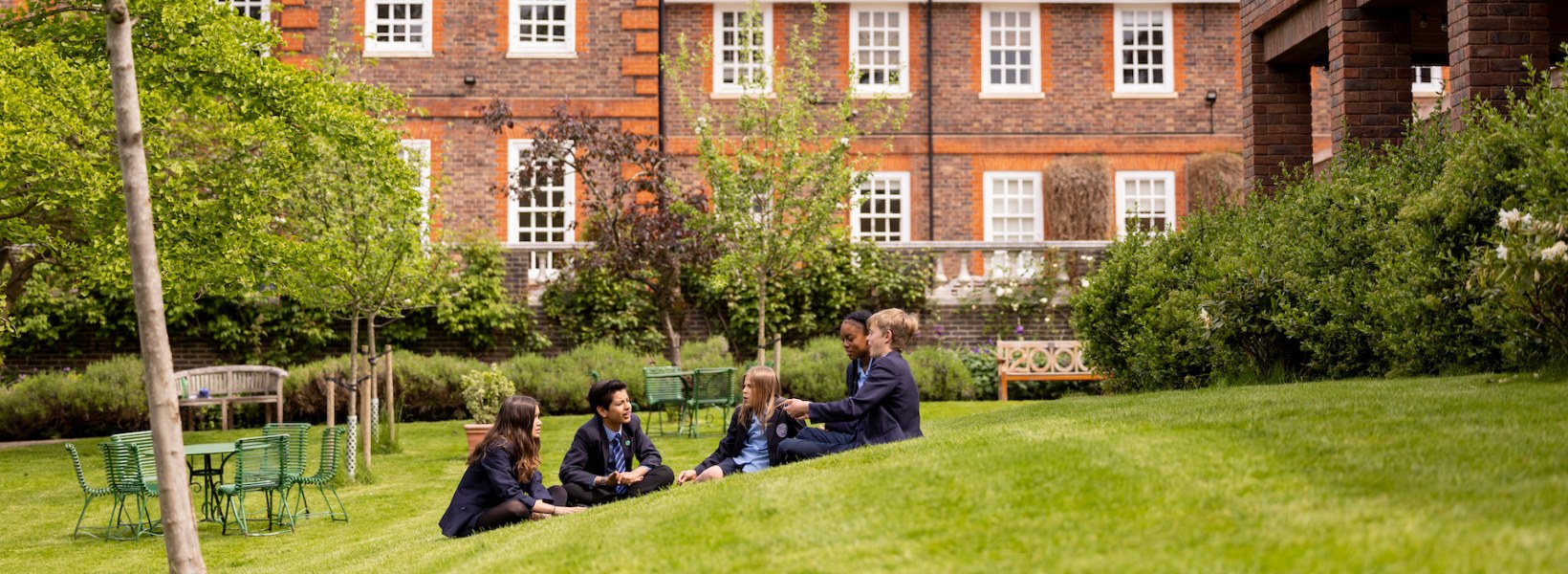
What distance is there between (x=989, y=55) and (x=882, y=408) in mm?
17968

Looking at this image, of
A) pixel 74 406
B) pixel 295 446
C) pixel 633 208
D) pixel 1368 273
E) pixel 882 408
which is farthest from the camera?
pixel 633 208

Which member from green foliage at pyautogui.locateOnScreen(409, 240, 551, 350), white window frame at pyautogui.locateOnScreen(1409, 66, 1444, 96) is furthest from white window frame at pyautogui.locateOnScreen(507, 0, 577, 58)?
white window frame at pyautogui.locateOnScreen(1409, 66, 1444, 96)

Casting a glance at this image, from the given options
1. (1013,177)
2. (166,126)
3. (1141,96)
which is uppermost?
(1141,96)

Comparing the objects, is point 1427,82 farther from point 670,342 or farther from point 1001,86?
point 670,342

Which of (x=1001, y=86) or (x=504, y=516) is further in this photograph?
(x=1001, y=86)

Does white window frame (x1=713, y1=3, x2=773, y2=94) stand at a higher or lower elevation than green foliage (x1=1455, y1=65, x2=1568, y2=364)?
higher

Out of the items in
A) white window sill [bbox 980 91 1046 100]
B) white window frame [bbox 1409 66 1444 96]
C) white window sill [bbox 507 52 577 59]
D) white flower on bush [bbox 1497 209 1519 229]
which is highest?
white window sill [bbox 507 52 577 59]

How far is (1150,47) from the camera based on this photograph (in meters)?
26.4

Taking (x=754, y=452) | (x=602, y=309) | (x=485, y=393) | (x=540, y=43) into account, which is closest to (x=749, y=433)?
(x=754, y=452)

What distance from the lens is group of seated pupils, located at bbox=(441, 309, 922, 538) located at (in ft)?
30.3

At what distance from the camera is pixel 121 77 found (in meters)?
7.21

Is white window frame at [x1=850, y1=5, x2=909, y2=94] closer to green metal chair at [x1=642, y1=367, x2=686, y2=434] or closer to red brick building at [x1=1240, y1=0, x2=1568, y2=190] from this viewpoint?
green metal chair at [x1=642, y1=367, x2=686, y2=434]

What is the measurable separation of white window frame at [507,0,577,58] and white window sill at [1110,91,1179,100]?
31.8 ft

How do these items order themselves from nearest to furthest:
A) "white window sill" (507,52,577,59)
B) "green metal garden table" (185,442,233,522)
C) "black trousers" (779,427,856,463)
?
"black trousers" (779,427,856,463) → "green metal garden table" (185,442,233,522) → "white window sill" (507,52,577,59)
